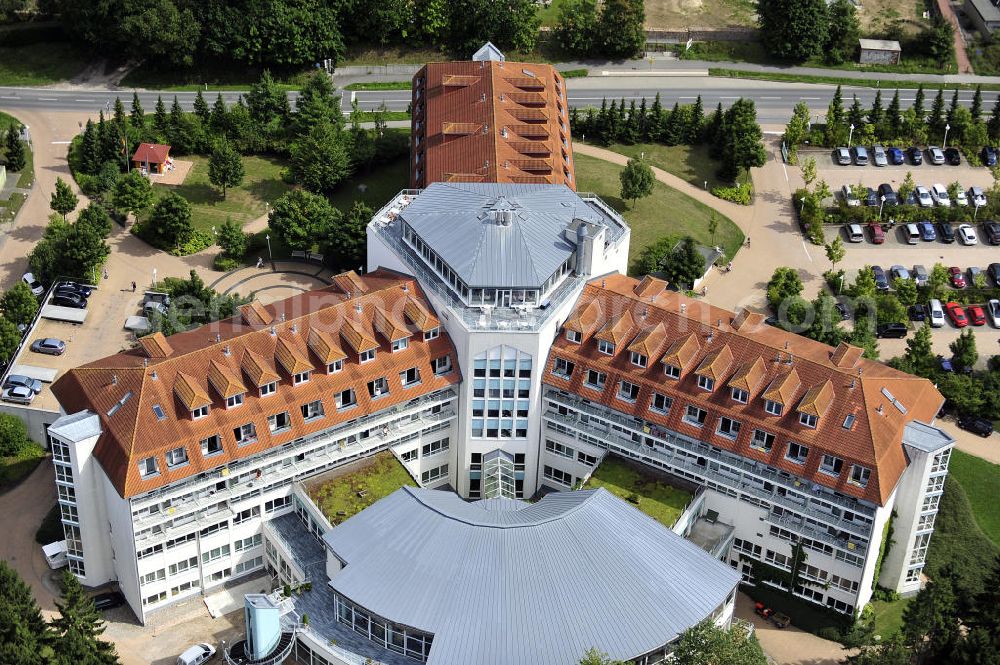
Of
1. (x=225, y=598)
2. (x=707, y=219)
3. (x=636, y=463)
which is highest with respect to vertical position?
(x=707, y=219)

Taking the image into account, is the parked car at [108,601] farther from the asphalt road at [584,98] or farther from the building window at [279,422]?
the asphalt road at [584,98]

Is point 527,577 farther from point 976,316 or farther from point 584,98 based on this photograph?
point 584,98

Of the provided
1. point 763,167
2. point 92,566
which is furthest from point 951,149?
point 92,566

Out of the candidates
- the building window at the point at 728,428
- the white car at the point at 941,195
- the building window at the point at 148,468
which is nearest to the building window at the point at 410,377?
the building window at the point at 148,468

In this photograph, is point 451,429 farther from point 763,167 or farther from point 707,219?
point 763,167

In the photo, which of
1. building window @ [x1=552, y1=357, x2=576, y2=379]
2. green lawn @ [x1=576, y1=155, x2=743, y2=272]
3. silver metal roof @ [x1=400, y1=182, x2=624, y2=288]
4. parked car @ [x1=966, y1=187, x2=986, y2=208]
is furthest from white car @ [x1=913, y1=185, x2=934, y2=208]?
building window @ [x1=552, y1=357, x2=576, y2=379]

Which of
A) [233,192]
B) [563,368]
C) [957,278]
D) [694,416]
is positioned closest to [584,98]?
[233,192]
